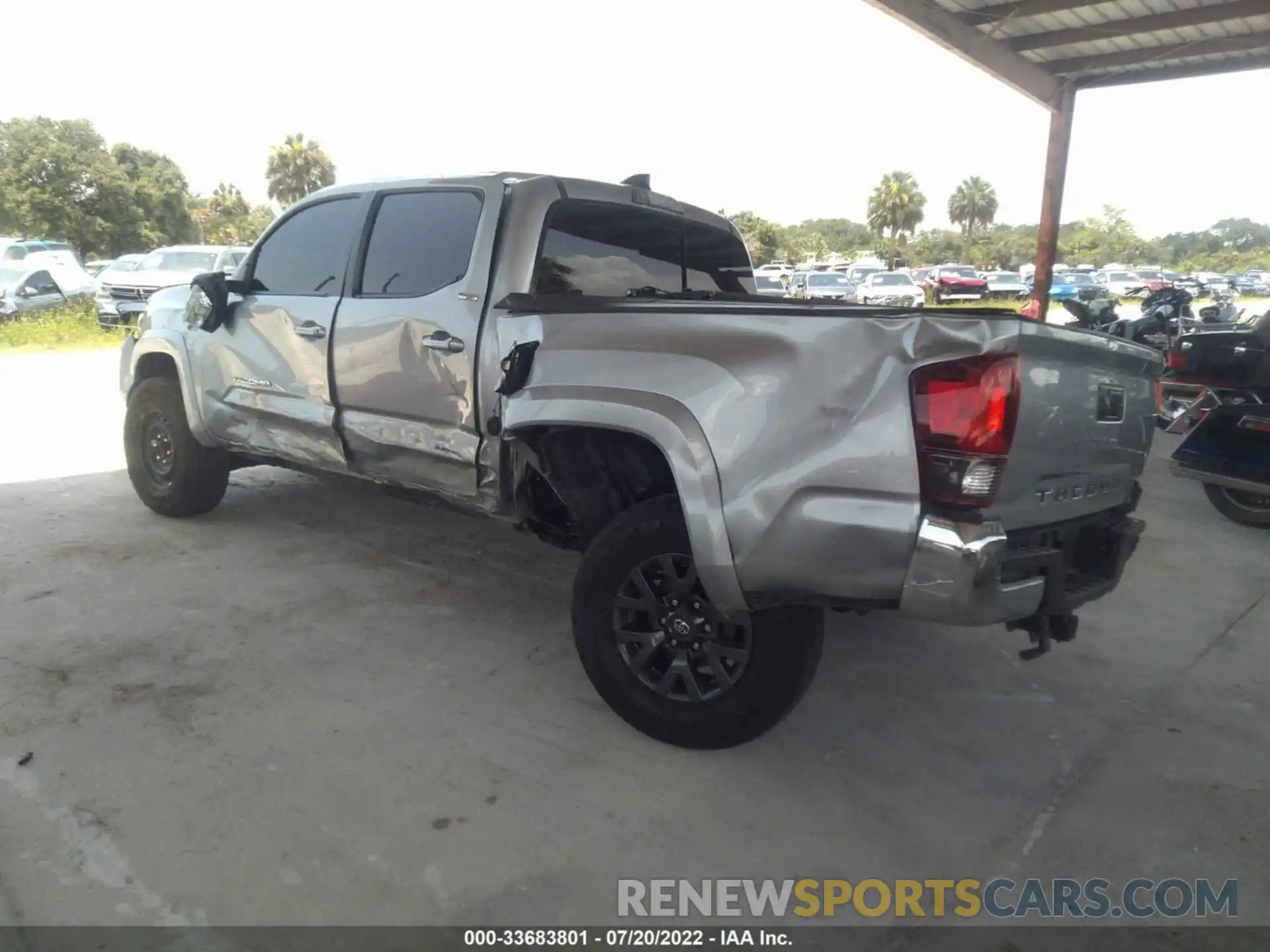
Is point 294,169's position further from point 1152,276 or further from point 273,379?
point 273,379

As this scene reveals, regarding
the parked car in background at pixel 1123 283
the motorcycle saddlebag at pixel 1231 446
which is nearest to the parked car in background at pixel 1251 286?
the parked car in background at pixel 1123 283

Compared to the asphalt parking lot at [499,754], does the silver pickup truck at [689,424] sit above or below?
above

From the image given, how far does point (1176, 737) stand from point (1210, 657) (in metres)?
0.91

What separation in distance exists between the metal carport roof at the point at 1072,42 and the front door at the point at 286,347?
632cm

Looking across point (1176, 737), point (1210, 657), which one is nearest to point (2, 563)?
point (1176, 737)

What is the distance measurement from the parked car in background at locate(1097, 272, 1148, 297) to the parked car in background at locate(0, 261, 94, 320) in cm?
3414

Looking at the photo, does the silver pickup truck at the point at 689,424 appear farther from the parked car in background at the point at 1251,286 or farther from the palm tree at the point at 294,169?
the palm tree at the point at 294,169

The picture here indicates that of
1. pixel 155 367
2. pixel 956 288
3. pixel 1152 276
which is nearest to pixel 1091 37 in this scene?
pixel 155 367

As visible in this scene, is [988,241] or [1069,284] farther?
[988,241]

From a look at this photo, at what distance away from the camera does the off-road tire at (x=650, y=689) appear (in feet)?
9.10

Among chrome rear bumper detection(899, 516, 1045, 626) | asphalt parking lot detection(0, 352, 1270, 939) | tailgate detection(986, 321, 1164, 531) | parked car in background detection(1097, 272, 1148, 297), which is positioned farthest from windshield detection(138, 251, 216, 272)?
parked car in background detection(1097, 272, 1148, 297)

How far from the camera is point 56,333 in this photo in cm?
1592

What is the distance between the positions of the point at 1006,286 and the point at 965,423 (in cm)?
3456

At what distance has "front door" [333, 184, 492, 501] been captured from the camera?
3582mm
